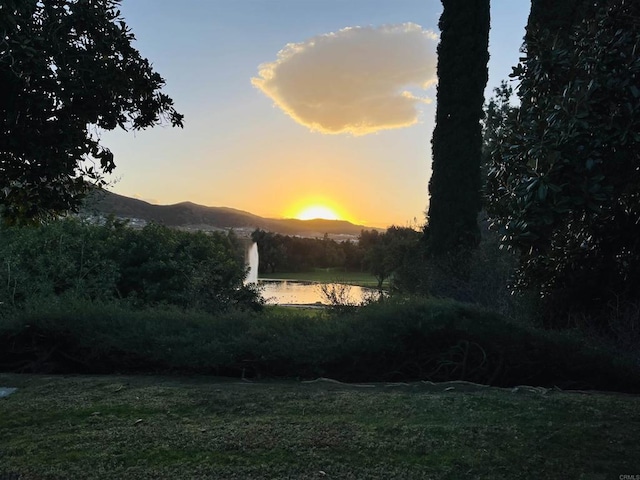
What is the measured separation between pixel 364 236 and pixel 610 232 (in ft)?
65.5

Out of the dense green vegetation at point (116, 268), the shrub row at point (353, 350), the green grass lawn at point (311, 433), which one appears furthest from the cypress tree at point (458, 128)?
the green grass lawn at point (311, 433)

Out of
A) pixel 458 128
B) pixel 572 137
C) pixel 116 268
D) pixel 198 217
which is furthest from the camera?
pixel 198 217

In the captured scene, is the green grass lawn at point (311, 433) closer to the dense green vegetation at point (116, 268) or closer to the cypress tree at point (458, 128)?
the dense green vegetation at point (116, 268)

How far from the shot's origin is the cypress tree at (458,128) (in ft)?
42.7

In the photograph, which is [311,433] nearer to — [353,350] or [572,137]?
[353,350]

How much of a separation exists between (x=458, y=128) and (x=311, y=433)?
439 inches

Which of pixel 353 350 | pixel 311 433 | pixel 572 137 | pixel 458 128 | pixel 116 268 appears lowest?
pixel 311 433

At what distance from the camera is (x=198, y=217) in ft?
80.5

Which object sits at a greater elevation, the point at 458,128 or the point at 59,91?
the point at 458,128

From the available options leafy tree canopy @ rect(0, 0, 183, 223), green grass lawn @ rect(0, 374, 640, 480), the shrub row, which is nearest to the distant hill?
the shrub row

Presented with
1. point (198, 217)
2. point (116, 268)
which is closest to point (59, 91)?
point (116, 268)

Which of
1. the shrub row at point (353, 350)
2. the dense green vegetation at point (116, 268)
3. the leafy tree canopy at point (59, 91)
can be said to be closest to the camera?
the leafy tree canopy at point (59, 91)

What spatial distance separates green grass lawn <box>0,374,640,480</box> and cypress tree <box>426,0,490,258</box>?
790cm

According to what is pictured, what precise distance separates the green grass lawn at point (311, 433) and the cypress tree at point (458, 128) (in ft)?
25.9
